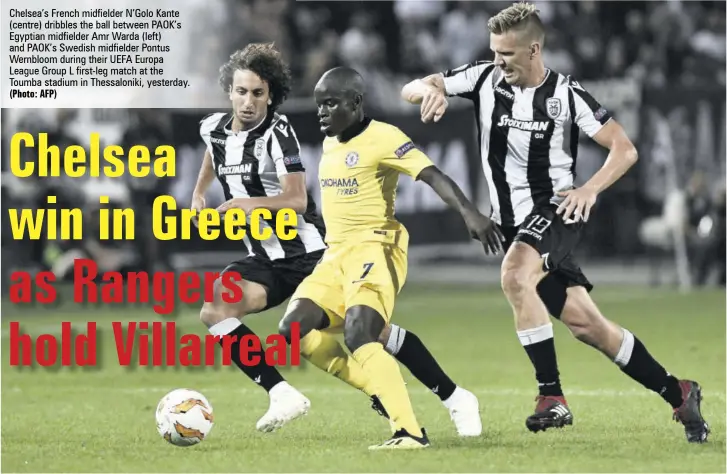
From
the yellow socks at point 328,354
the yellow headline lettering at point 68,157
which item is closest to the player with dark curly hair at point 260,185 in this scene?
the yellow socks at point 328,354

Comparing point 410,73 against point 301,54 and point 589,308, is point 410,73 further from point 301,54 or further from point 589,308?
point 589,308

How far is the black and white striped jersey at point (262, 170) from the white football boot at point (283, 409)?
942 millimetres

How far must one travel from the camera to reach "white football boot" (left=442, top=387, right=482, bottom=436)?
7.68 metres

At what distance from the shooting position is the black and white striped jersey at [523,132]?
311 inches

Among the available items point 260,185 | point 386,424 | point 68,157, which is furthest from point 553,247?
point 68,157

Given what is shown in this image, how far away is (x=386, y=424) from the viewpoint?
26.9 feet

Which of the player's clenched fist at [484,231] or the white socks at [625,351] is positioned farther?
the white socks at [625,351]

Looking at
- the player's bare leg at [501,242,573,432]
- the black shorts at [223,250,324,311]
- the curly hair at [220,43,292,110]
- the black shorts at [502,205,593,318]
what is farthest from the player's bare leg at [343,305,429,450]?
the curly hair at [220,43,292,110]

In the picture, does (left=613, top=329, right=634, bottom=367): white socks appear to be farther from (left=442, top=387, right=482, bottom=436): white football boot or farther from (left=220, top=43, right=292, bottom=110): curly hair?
(left=220, top=43, right=292, bottom=110): curly hair

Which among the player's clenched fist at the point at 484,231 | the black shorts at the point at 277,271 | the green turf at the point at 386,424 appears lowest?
the green turf at the point at 386,424

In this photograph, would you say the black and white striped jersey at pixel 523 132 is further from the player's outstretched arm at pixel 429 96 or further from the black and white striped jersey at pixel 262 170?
the black and white striped jersey at pixel 262 170

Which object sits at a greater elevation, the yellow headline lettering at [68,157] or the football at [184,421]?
the yellow headline lettering at [68,157]

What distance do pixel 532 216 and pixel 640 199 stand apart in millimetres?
11952

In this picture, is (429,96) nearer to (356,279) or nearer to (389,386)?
(356,279)
